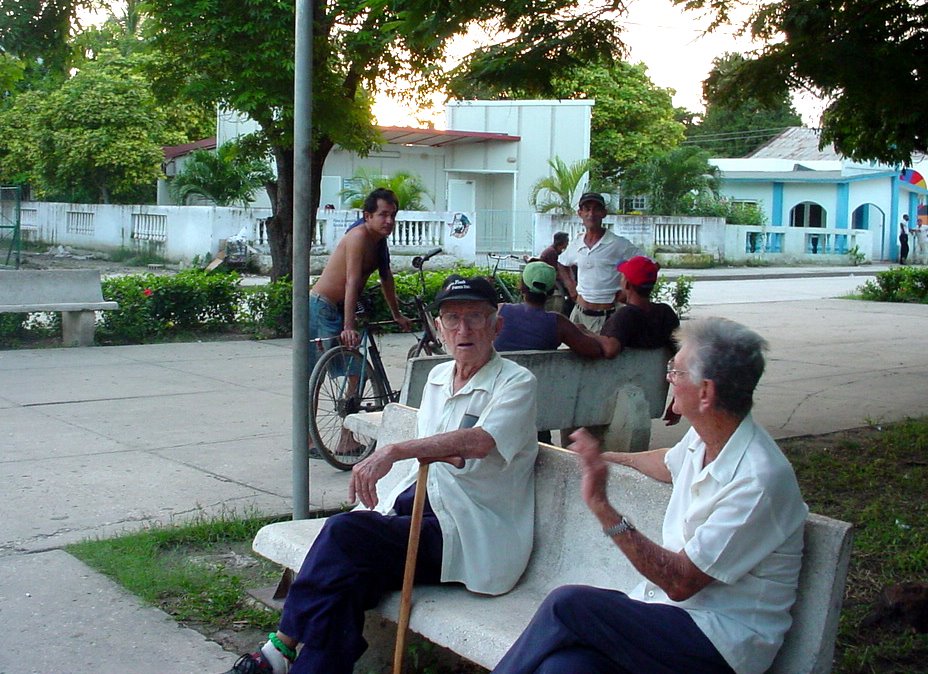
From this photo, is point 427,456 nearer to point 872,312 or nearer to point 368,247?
point 368,247

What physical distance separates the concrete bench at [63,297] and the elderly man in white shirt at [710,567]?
32.5 ft

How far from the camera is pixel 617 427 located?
6.62m

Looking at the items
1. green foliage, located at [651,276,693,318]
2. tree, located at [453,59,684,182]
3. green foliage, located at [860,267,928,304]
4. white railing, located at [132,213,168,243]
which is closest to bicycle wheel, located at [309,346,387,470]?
green foliage, located at [651,276,693,318]

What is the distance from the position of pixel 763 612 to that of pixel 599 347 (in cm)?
364

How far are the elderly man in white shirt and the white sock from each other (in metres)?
0.97

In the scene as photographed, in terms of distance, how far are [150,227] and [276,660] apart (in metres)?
26.4

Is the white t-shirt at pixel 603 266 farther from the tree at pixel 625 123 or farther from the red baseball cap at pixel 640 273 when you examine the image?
the tree at pixel 625 123

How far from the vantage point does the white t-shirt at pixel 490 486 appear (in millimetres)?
3736

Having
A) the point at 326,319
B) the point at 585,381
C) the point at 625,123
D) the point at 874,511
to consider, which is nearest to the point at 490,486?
the point at 585,381

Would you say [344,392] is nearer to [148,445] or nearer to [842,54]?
[148,445]

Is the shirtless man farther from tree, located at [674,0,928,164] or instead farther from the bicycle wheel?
tree, located at [674,0,928,164]

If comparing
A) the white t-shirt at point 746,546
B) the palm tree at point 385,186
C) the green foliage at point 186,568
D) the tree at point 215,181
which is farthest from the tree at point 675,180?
the white t-shirt at point 746,546

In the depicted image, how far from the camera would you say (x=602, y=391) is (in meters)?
6.66

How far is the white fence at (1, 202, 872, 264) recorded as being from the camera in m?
26.3
